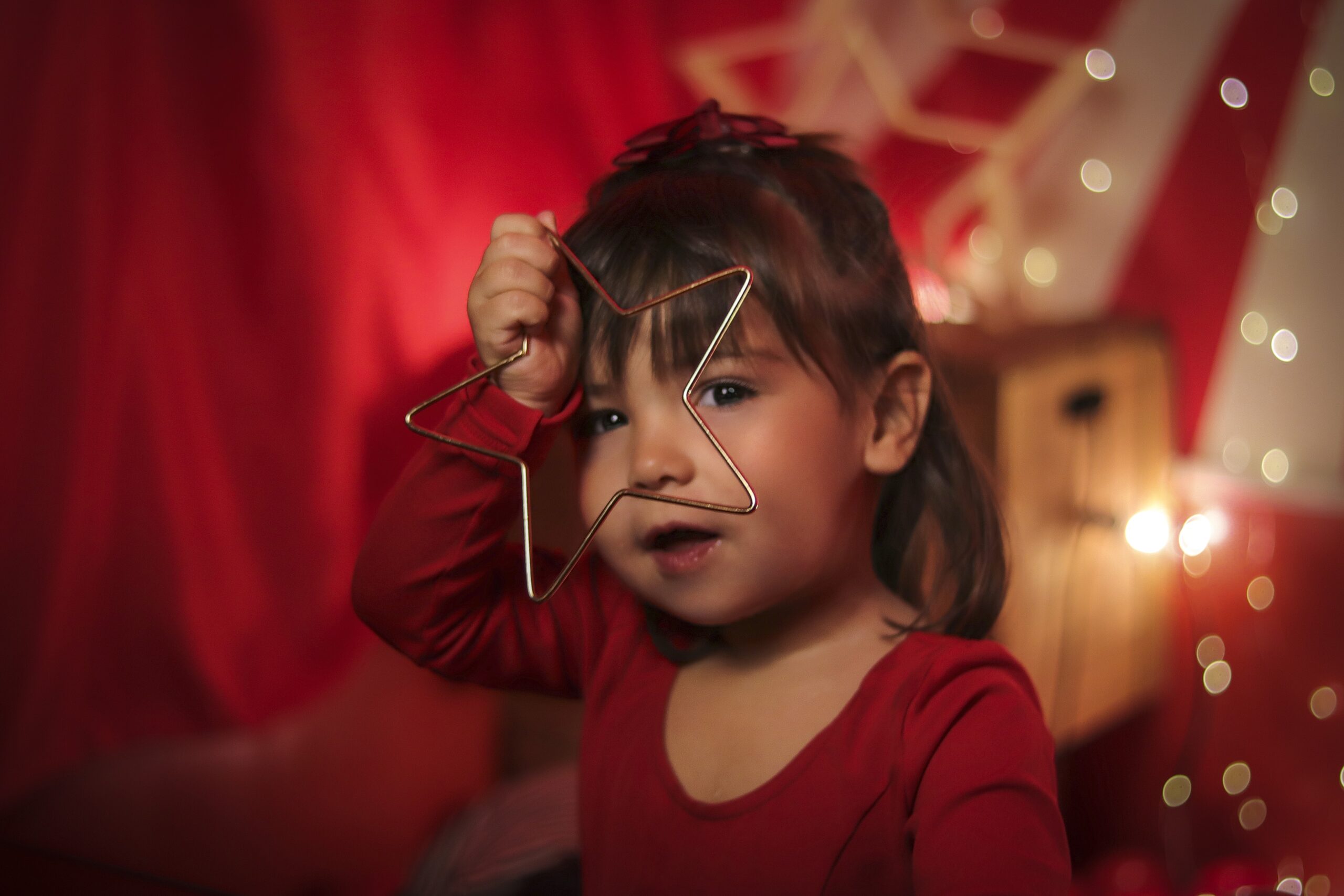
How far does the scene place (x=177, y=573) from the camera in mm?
907

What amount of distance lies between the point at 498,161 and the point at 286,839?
2.28 ft

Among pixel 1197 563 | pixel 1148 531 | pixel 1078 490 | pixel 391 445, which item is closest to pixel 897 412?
pixel 391 445

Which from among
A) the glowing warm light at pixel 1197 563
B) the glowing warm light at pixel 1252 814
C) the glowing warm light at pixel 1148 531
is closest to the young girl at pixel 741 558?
the glowing warm light at pixel 1148 531

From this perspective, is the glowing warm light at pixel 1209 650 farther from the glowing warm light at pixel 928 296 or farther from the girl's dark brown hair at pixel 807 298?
the girl's dark brown hair at pixel 807 298

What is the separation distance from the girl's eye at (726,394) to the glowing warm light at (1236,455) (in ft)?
3.87

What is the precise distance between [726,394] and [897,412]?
0.41 feet

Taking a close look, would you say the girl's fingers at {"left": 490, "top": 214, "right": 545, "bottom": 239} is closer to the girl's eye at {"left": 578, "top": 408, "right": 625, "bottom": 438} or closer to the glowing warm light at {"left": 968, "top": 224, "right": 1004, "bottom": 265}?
the girl's eye at {"left": 578, "top": 408, "right": 625, "bottom": 438}

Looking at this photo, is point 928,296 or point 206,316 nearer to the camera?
point 928,296

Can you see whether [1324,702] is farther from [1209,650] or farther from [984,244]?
[984,244]

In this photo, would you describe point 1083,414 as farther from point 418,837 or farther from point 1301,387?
point 418,837

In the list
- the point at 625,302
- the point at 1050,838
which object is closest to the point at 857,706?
the point at 1050,838

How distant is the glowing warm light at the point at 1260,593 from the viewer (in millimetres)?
1296

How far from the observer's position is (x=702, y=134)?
1.72ft

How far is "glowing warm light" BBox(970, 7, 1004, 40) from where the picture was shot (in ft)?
4.69
